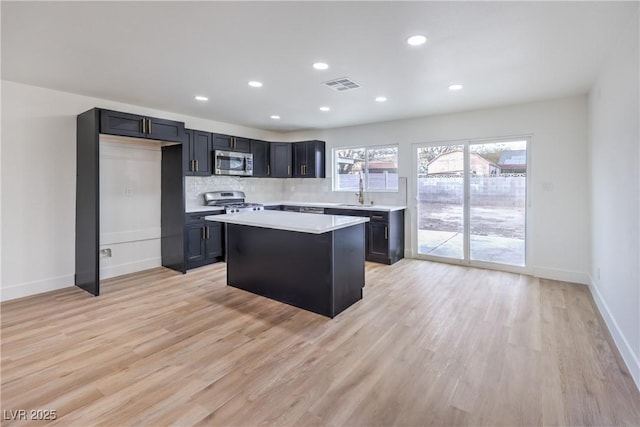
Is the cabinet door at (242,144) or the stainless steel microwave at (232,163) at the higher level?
the cabinet door at (242,144)

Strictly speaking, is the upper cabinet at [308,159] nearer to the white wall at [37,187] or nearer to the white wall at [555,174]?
the white wall at [555,174]

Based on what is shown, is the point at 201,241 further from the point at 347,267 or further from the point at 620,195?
the point at 620,195

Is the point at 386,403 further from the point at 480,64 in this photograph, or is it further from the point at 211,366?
the point at 480,64

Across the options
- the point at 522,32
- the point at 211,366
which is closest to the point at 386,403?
the point at 211,366

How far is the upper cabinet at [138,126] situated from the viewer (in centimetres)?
375

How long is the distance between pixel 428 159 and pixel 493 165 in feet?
3.23

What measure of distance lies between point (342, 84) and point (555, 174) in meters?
3.11

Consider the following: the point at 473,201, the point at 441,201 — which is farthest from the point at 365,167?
the point at 473,201

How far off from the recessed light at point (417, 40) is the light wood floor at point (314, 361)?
2425 millimetres

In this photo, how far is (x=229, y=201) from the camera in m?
5.77

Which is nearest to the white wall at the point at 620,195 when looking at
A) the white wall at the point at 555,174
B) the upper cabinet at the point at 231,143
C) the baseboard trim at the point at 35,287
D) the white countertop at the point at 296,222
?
the white wall at the point at 555,174

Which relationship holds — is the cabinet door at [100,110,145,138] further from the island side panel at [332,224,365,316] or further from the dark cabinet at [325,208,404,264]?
the dark cabinet at [325,208,404,264]

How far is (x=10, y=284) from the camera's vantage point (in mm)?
3588

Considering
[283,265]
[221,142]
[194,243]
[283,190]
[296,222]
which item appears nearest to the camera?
[296,222]
